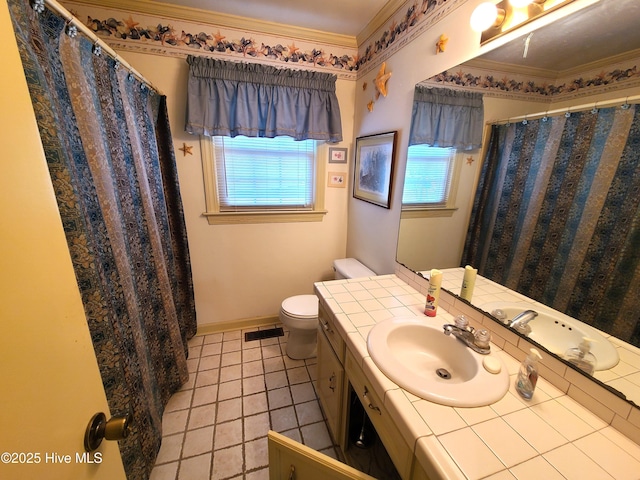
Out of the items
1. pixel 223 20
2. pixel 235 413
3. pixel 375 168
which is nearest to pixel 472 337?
pixel 375 168

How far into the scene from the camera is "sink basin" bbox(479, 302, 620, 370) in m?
0.75

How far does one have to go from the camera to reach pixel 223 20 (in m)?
1.71

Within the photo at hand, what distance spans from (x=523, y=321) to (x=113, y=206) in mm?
1609

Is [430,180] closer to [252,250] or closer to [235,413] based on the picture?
[252,250]

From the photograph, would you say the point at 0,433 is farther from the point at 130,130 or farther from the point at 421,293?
the point at 421,293

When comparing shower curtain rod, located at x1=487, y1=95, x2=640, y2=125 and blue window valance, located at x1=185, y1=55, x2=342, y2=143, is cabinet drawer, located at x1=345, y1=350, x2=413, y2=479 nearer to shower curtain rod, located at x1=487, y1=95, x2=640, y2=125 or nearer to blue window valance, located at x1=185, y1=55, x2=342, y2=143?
shower curtain rod, located at x1=487, y1=95, x2=640, y2=125

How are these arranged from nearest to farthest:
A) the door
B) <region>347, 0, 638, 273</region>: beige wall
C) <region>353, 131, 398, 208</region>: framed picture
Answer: the door, <region>347, 0, 638, 273</region>: beige wall, <region>353, 131, 398, 208</region>: framed picture

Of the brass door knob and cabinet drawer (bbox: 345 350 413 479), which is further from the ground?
the brass door knob

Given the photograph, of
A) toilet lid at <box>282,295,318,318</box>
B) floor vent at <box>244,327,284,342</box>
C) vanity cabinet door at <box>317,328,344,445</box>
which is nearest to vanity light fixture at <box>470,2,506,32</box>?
vanity cabinet door at <box>317,328,344,445</box>

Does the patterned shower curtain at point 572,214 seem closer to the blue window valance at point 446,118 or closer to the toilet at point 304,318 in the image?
the blue window valance at point 446,118

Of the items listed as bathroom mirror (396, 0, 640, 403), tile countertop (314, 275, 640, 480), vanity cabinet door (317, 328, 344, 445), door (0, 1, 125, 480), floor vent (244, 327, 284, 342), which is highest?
bathroom mirror (396, 0, 640, 403)

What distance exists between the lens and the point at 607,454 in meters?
0.63

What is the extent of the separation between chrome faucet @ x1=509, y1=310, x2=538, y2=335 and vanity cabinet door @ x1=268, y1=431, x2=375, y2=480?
27.8 inches

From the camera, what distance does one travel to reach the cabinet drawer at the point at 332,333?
1171 millimetres
